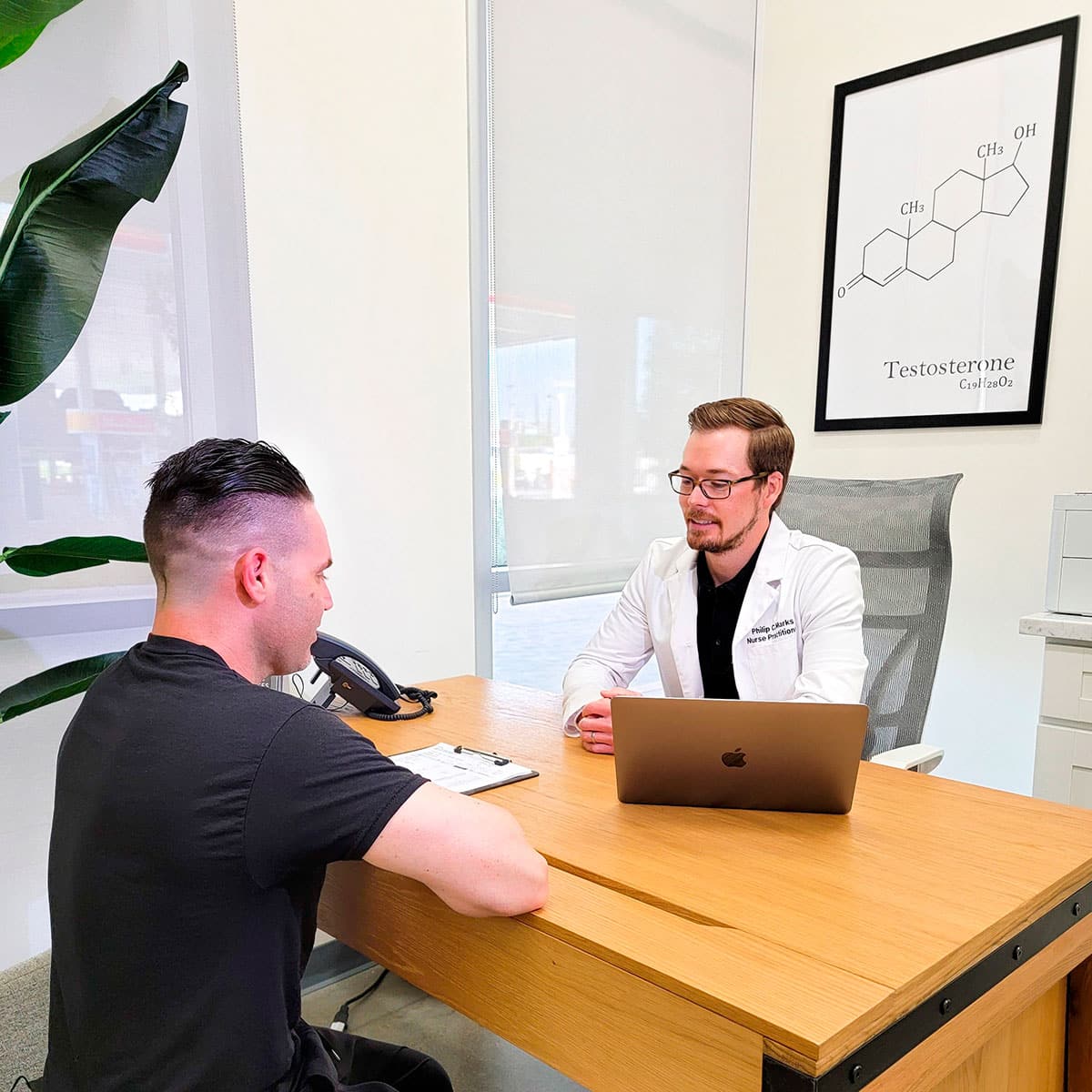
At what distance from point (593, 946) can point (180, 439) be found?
1.61 metres

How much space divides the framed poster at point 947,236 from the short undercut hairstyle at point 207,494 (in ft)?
8.36

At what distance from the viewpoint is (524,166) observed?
2738mm

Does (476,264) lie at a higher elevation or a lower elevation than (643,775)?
higher

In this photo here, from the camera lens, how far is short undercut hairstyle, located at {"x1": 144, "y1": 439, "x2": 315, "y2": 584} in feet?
3.31

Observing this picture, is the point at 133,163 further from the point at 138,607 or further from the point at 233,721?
the point at 233,721

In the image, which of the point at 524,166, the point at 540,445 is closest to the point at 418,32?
the point at 524,166

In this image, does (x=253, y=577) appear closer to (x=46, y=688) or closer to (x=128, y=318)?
(x=46, y=688)

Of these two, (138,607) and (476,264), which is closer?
(138,607)

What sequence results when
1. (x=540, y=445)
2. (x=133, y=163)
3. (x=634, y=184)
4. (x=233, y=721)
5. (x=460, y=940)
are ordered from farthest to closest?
(x=634, y=184) → (x=540, y=445) → (x=133, y=163) → (x=460, y=940) → (x=233, y=721)

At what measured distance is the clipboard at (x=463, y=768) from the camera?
132 centimetres

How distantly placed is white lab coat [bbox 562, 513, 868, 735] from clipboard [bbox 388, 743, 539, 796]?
237mm

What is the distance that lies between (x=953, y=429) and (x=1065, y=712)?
3.75 feet

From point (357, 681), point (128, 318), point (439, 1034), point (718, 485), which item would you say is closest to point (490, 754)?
point (357, 681)

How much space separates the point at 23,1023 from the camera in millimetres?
1244
